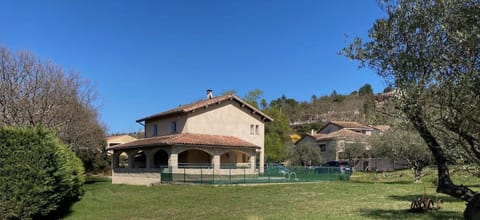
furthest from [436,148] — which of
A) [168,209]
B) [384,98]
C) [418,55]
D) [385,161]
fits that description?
[385,161]

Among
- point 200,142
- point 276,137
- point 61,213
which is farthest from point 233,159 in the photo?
point 276,137

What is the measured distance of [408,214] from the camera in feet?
40.9

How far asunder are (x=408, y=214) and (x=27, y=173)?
11.9 m

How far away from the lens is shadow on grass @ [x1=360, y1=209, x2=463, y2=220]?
11756 mm

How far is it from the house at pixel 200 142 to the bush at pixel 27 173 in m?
16.2

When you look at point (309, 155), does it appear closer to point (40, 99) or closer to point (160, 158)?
point (160, 158)

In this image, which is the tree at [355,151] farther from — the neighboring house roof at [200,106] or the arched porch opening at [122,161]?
the arched porch opening at [122,161]

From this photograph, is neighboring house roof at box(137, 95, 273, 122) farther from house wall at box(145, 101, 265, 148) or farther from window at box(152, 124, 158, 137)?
window at box(152, 124, 158, 137)

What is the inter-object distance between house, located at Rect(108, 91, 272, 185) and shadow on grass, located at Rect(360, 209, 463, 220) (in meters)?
17.9

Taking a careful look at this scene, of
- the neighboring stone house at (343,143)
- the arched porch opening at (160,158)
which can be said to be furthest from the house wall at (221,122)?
the neighboring stone house at (343,143)

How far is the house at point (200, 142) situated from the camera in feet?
107

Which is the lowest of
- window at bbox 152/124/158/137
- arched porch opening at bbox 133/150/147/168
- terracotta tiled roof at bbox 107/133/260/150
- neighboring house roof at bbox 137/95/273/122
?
arched porch opening at bbox 133/150/147/168

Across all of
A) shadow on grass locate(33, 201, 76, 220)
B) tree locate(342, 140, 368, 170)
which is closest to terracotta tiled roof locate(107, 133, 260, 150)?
shadow on grass locate(33, 201, 76, 220)

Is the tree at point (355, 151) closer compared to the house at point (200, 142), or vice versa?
the house at point (200, 142)
